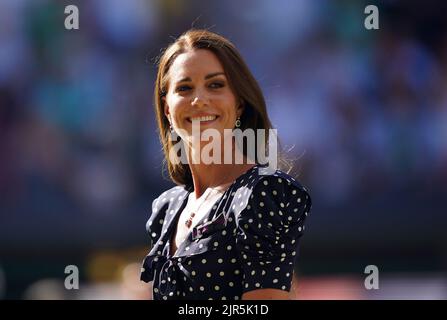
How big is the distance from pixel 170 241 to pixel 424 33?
229 inches

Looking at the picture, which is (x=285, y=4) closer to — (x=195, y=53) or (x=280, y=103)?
(x=280, y=103)

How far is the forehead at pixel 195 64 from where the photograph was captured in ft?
8.65

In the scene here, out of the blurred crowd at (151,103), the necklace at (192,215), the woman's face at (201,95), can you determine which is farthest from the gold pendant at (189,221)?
the blurred crowd at (151,103)

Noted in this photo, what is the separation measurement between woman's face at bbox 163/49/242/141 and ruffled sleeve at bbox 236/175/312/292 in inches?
9.9

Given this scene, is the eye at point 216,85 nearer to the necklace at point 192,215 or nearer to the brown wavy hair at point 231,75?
the brown wavy hair at point 231,75

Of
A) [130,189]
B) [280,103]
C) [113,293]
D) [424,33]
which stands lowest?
[113,293]

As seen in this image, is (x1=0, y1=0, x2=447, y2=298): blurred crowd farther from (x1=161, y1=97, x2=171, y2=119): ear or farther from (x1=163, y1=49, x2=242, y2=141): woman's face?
(x1=163, y1=49, x2=242, y2=141): woman's face

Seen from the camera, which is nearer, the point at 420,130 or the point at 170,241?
the point at 170,241

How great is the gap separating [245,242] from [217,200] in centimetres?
21

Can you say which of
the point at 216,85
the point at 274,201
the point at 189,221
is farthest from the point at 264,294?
the point at 216,85

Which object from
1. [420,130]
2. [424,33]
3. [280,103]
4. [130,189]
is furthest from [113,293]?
[424,33]

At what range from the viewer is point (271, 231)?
244 centimetres

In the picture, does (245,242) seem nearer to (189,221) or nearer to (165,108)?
(189,221)

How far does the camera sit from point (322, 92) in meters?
7.73
